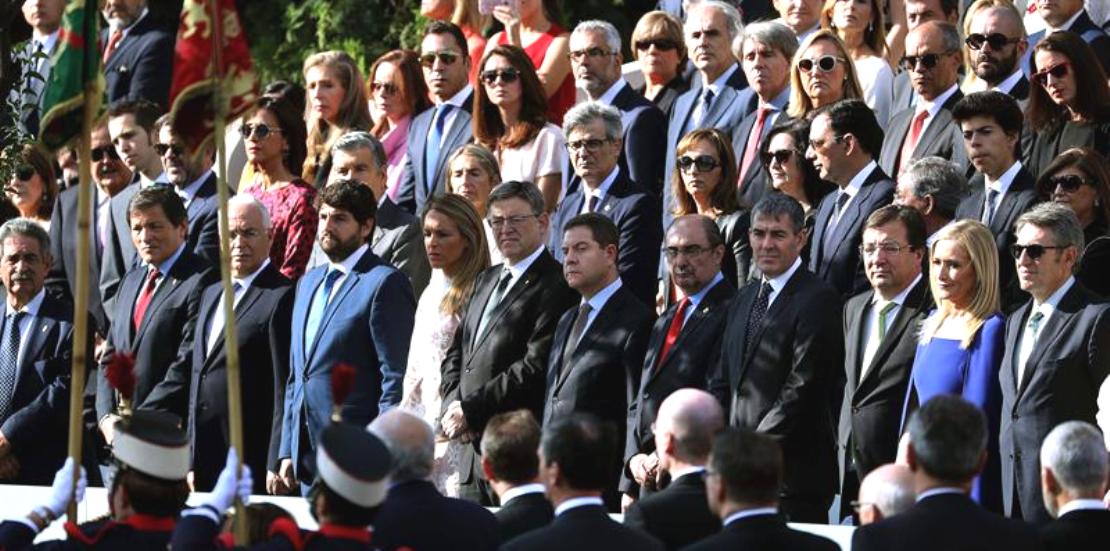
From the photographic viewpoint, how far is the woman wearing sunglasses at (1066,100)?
46.2 ft

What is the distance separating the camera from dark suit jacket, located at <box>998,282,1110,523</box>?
12180 millimetres

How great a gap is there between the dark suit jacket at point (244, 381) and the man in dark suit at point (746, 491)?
5.46 meters

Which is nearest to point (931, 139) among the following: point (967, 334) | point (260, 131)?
point (967, 334)

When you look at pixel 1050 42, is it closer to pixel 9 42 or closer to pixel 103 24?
pixel 9 42

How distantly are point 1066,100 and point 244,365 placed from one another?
15.7ft

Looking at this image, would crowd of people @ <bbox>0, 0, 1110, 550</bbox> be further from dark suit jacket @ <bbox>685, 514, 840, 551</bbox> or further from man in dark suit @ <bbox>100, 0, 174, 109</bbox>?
man in dark suit @ <bbox>100, 0, 174, 109</bbox>

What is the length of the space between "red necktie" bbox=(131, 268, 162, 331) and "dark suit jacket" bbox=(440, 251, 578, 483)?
2.19m

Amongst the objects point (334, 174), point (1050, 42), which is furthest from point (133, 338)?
point (1050, 42)

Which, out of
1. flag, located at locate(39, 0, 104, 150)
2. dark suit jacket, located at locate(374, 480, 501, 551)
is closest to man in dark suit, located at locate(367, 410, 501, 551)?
dark suit jacket, located at locate(374, 480, 501, 551)

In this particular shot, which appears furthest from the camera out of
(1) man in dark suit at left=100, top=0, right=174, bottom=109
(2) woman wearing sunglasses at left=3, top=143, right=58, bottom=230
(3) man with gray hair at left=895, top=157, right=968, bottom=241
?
(1) man in dark suit at left=100, top=0, right=174, bottom=109

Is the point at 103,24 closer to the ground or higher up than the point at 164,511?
higher up

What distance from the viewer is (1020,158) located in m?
14.2

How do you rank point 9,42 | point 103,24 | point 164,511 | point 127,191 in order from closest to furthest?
1. point 164,511
2. point 9,42
3. point 127,191
4. point 103,24

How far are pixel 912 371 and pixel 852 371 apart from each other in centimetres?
38
